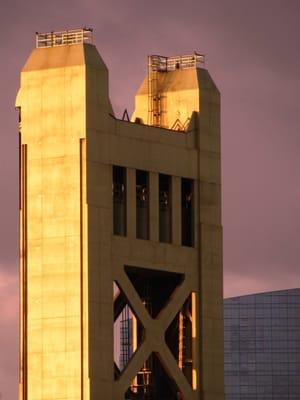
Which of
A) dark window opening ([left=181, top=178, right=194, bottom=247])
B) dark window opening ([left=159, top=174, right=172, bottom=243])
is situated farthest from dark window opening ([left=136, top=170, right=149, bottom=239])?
dark window opening ([left=181, top=178, right=194, bottom=247])

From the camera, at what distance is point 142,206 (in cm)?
9844

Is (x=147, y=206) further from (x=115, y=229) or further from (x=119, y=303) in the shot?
(x=119, y=303)

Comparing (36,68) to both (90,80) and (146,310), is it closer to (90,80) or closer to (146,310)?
(90,80)

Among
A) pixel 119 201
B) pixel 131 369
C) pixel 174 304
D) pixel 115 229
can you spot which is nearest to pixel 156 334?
pixel 174 304

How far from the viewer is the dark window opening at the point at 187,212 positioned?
331 ft

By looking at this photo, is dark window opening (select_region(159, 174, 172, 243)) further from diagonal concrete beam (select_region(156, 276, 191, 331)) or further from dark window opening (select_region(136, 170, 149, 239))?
diagonal concrete beam (select_region(156, 276, 191, 331))

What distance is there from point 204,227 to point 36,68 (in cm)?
952

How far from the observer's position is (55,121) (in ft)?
315

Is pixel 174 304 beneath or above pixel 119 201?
beneath

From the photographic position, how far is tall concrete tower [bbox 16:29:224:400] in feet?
311

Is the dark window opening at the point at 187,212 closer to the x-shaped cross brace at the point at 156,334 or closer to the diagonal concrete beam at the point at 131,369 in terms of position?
the x-shaped cross brace at the point at 156,334

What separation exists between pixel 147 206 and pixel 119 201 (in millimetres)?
1440

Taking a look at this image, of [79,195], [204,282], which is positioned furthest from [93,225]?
[204,282]

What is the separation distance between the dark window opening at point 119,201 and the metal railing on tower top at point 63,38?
4.82m
